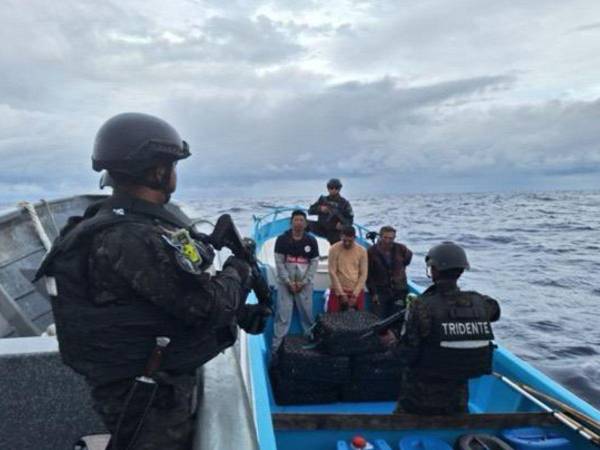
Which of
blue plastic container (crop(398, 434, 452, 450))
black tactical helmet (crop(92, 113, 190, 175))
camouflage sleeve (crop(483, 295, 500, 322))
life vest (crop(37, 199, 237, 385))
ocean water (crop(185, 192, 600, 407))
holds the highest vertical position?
black tactical helmet (crop(92, 113, 190, 175))

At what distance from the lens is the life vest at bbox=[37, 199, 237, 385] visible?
1.88 meters

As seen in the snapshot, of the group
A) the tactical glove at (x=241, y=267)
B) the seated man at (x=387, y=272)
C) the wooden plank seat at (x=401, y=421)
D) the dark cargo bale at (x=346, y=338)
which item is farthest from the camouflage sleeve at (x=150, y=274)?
the seated man at (x=387, y=272)

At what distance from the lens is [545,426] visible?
4.02 m

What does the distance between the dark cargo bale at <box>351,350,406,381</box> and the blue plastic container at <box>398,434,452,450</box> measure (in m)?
2.04

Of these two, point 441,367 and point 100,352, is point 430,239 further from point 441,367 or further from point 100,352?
point 100,352

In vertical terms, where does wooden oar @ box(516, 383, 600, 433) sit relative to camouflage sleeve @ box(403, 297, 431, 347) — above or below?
below

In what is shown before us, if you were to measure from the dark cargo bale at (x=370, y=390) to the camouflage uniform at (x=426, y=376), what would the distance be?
1.75m

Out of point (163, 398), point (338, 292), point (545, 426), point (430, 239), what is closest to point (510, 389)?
point (545, 426)

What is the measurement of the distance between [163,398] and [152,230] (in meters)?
0.73

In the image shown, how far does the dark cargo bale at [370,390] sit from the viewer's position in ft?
20.1

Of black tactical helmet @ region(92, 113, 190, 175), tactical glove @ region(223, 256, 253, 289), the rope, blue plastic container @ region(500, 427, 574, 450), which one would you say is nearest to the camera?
black tactical helmet @ region(92, 113, 190, 175)

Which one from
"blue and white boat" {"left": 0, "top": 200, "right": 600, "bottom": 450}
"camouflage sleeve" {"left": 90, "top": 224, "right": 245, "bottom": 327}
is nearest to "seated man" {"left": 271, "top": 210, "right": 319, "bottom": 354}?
"blue and white boat" {"left": 0, "top": 200, "right": 600, "bottom": 450}

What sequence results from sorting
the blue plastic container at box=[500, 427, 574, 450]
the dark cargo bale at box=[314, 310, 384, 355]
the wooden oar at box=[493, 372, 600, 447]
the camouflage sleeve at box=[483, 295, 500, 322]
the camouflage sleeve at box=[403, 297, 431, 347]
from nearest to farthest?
the wooden oar at box=[493, 372, 600, 447]
the blue plastic container at box=[500, 427, 574, 450]
the camouflage sleeve at box=[403, 297, 431, 347]
the camouflage sleeve at box=[483, 295, 500, 322]
the dark cargo bale at box=[314, 310, 384, 355]

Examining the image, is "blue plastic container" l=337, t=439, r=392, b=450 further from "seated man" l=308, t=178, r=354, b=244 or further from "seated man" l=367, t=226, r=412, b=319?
"seated man" l=308, t=178, r=354, b=244
